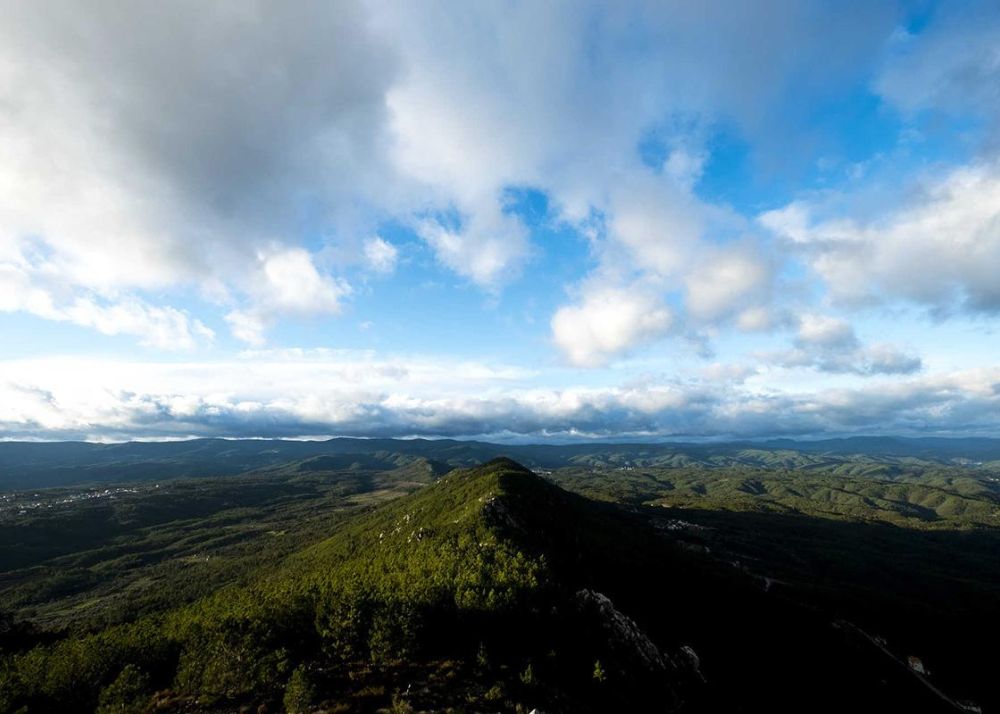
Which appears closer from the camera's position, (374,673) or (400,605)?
(374,673)

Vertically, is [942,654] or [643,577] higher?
[643,577]

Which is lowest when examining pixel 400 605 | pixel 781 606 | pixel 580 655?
pixel 781 606

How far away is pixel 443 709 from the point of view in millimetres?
Result: 61062

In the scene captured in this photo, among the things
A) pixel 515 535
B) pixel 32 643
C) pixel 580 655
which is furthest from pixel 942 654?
pixel 32 643

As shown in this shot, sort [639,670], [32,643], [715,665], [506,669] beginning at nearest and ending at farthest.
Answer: [506,669]
[639,670]
[32,643]
[715,665]

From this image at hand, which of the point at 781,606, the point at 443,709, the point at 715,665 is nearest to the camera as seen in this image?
the point at 443,709

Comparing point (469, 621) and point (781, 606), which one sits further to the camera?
point (781, 606)

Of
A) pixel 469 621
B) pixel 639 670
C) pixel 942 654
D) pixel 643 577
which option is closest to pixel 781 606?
pixel 643 577

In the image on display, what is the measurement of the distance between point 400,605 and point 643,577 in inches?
5249

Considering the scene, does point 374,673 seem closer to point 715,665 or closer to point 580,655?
point 580,655

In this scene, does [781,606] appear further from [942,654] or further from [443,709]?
[443,709]

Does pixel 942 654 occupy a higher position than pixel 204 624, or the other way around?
pixel 204 624

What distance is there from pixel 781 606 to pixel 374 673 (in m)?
191

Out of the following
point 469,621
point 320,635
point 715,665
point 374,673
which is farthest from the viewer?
point 715,665
